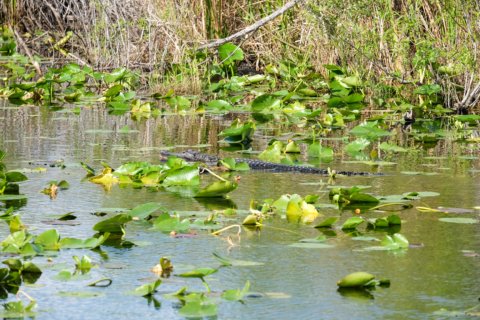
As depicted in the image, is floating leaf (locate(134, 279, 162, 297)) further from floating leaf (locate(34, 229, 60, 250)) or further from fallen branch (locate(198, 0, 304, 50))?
fallen branch (locate(198, 0, 304, 50))

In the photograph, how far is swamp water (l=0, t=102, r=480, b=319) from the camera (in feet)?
11.8

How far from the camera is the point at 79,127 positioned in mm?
8727

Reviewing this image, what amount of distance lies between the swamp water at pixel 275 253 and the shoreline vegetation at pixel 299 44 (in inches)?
103

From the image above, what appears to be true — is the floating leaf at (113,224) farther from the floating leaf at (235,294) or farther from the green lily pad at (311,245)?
the floating leaf at (235,294)

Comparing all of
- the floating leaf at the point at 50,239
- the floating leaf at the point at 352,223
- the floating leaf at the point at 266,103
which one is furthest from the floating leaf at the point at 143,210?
the floating leaf at the point at 266,103

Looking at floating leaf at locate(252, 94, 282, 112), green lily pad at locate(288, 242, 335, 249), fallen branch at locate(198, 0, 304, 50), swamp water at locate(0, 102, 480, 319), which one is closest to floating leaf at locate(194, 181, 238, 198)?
swamp water at locate(0, 102, 480, 319)

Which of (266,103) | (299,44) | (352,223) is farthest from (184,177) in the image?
(299,44)

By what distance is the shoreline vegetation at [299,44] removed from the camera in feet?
31.6

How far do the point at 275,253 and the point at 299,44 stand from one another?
7867 millimetres

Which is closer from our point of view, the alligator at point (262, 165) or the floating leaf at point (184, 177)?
the floating leaf at point (184, 177)

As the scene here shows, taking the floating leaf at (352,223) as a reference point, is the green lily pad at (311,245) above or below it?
below

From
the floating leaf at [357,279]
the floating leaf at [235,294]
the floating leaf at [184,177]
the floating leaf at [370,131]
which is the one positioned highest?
the floating leaf at [370,131]

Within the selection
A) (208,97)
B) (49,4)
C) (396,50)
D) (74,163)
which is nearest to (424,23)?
(396,50)

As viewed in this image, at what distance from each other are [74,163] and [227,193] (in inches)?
57.7
